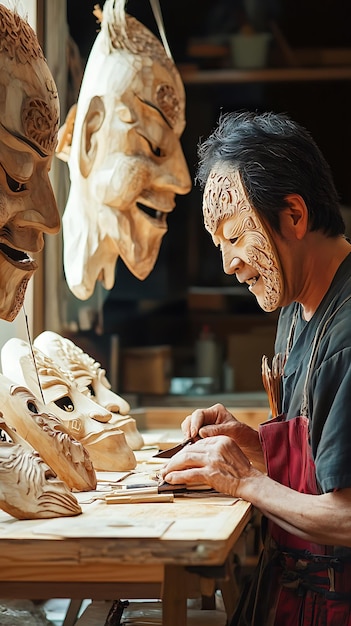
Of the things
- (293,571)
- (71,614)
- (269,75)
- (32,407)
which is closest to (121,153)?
(32,407)

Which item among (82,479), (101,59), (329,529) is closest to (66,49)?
(101,59)

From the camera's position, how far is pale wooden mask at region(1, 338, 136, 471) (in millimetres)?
2404

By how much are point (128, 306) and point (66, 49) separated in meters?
1.96

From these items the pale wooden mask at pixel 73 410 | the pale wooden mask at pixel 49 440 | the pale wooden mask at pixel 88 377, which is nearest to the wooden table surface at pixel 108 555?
the pale wooden mask at pixel 49 440

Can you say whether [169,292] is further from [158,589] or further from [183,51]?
[158,589]

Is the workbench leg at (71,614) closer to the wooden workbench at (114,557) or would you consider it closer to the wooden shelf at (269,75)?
the wooden workbench at (114,557)

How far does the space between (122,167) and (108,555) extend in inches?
68.0

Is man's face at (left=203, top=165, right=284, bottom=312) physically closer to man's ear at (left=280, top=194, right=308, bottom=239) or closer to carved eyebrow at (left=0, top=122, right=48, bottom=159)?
man's ear at (left=280, top=194, right=308, bottom=239)

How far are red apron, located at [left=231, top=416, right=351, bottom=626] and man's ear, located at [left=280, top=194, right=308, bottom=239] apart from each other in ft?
1.32

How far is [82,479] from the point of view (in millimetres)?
2064

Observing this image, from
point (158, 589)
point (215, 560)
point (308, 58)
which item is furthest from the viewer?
point (308, 58)

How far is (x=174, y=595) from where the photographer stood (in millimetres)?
1586

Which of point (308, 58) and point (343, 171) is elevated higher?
point (308, 58)

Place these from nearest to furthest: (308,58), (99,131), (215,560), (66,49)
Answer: (215,560) < (99,131) < (66,49) < (308,58)
